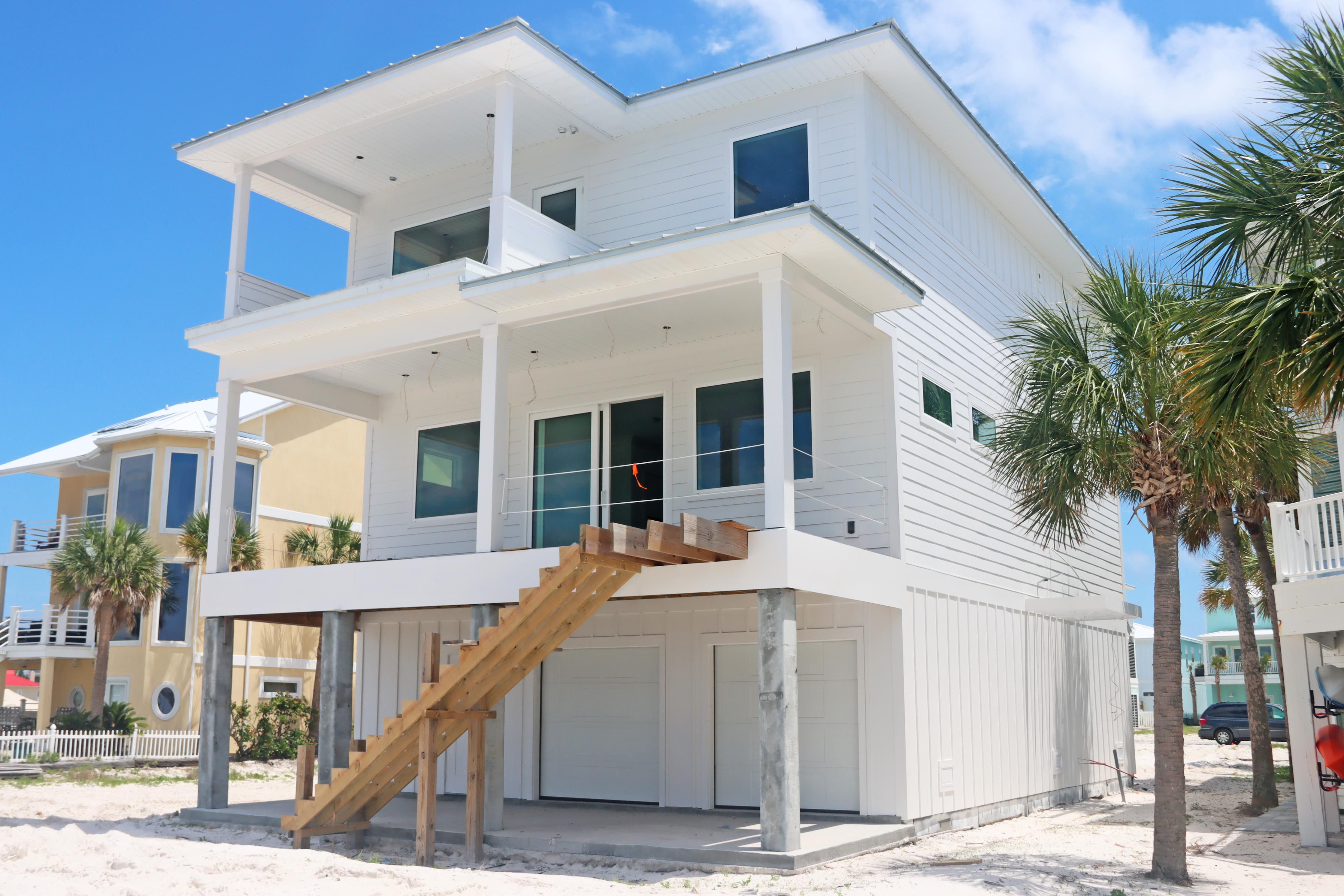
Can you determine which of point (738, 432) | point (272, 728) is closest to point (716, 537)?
point (738, 432)

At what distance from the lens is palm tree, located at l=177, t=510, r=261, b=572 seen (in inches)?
1121

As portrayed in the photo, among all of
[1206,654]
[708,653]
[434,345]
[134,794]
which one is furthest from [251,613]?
[1206,654]

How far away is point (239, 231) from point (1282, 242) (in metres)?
13.3

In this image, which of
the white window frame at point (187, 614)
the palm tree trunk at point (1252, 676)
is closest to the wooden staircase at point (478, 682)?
the palm tree trunk at point (1252, 676)

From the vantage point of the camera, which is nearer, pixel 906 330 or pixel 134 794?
pixel 906 330

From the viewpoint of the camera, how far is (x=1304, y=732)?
12.9 metres

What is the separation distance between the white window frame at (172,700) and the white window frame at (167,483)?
3.87m

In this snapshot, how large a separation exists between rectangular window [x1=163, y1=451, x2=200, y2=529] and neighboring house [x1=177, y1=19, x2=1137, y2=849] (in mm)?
13936

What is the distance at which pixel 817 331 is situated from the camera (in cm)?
1470

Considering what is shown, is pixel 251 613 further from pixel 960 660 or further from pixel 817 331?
pixel 960 660

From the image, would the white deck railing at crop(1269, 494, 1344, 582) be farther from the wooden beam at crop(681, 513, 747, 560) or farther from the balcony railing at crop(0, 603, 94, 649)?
the balcony railing at crop(0, 603, 94, 649)

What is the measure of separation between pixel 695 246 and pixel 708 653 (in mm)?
5666

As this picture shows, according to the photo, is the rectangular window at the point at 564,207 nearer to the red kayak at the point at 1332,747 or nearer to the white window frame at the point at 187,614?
the red kayak at the point at 1332,747

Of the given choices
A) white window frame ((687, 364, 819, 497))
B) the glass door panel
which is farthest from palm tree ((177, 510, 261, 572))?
white window frame ((687, 364, 819, 497))
